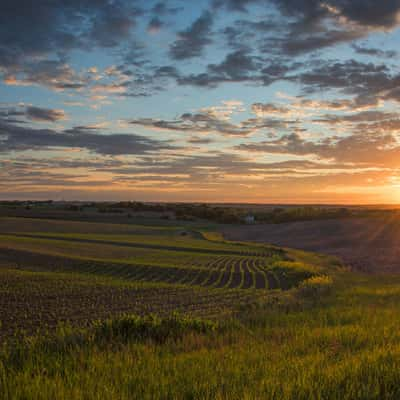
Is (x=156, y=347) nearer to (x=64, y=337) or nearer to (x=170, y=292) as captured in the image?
(x=64, y=337)

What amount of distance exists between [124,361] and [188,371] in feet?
3.35

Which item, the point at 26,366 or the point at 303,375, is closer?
the point at 303,375

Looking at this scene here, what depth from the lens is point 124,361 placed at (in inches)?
217

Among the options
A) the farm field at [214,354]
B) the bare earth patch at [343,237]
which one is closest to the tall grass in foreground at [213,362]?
the farm field at [214,354]

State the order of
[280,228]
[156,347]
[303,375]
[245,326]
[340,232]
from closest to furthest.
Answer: [303,375] → [156,347] → [245,326] → [340,232] → [280,228]

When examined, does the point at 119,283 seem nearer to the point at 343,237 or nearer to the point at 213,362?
the point at 213,362

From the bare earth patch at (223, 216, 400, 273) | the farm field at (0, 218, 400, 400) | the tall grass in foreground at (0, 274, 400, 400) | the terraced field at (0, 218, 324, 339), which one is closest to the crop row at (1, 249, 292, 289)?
the terraced field at (0, 218, 324, 339)

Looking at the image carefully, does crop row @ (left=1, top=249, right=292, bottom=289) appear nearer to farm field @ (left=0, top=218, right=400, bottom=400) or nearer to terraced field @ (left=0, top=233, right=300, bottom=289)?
terraced field @ (left=0, top=233, right=300, bottom=289)

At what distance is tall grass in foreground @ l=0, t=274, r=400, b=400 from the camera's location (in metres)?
4.36

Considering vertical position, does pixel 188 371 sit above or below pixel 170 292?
above

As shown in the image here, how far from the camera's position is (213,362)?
543 centimetres

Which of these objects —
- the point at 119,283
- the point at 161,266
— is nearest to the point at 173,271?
the point at 161,266

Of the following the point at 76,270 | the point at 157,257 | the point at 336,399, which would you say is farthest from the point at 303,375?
the point at 157,257

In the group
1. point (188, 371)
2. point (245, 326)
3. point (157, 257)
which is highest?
point (188, 371)
